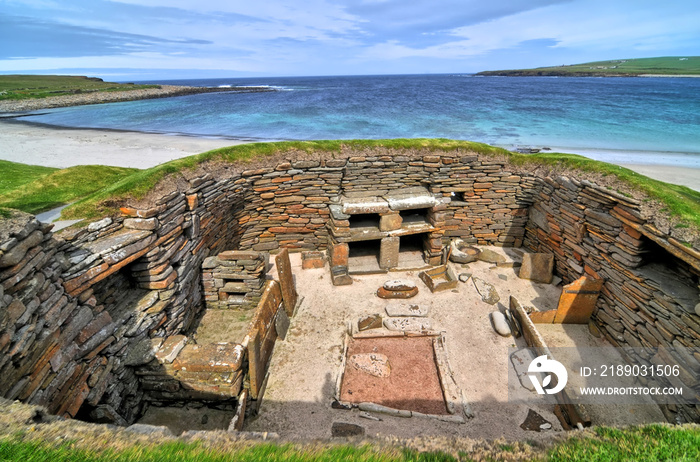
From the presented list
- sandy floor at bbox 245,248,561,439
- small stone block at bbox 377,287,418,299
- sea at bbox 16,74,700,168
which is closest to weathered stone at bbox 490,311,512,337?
sandy floor at bbox 245,248,561,439

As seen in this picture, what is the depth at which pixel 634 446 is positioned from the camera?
127 inches

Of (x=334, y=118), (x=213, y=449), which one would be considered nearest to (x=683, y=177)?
(x=213, y=449)

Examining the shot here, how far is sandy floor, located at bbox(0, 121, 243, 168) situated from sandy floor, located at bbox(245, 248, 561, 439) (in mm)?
16648

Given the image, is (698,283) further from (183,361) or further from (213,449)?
(183,361)

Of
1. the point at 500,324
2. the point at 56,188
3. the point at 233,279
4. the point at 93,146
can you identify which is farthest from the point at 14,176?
the point at 500,324

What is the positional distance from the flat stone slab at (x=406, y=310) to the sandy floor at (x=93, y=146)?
1790cm

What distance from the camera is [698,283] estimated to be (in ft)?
18.9

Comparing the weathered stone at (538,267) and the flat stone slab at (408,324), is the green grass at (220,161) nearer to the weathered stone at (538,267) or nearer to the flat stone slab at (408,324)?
the weathered stone at (538,267)

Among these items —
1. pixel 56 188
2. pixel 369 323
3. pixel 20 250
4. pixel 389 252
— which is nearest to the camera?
pixel 20 250

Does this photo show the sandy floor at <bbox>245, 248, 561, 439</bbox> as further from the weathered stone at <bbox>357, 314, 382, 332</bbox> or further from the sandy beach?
the sandy beach

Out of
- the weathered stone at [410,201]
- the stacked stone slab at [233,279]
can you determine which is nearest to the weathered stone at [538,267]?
the weathered stone at [410,201]

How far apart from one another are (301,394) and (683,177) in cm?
2344

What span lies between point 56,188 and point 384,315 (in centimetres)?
978

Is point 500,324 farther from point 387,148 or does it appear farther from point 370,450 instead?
point 387,148
